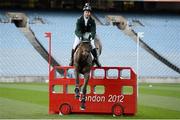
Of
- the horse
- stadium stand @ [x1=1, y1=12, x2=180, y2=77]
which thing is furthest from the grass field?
stadium stand @ [x1=1, y1=12, x2=180, y2=77]

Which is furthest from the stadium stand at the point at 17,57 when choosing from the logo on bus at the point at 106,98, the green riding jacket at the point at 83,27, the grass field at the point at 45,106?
the green riding jacket at the point at 83,27

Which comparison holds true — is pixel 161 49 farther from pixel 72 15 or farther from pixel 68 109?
pixel 68 109

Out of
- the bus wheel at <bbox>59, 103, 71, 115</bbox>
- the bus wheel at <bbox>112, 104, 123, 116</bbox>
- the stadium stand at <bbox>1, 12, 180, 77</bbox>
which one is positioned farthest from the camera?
the stadium stand at <bbox>1, 12, 180, 77</bbox>

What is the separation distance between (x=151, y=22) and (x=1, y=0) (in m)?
11.7

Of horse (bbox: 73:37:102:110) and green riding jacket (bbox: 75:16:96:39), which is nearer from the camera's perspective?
horse (bbox: 73:37:102:110)

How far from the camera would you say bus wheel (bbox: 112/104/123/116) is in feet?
63.9

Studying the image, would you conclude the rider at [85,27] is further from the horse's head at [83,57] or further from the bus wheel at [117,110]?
the bus wheel at [117,110]

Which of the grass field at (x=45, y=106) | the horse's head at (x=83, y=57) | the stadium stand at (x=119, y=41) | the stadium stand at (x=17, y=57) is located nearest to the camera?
the horse's head at (x=83, y=57)

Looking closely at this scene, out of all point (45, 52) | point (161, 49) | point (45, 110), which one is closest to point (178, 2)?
point (161, 49)

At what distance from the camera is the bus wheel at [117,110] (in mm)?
19484

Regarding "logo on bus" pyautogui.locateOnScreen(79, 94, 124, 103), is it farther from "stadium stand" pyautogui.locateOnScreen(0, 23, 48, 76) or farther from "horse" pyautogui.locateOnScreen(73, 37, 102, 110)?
"stadium stand" pyautogui.locateOnScreen(0, 23, 48, 76)

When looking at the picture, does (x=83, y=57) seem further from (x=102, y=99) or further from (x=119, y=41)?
(x=119, y=41)

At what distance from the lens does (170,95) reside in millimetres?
30219

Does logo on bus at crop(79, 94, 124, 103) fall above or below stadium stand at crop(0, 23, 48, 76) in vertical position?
below
